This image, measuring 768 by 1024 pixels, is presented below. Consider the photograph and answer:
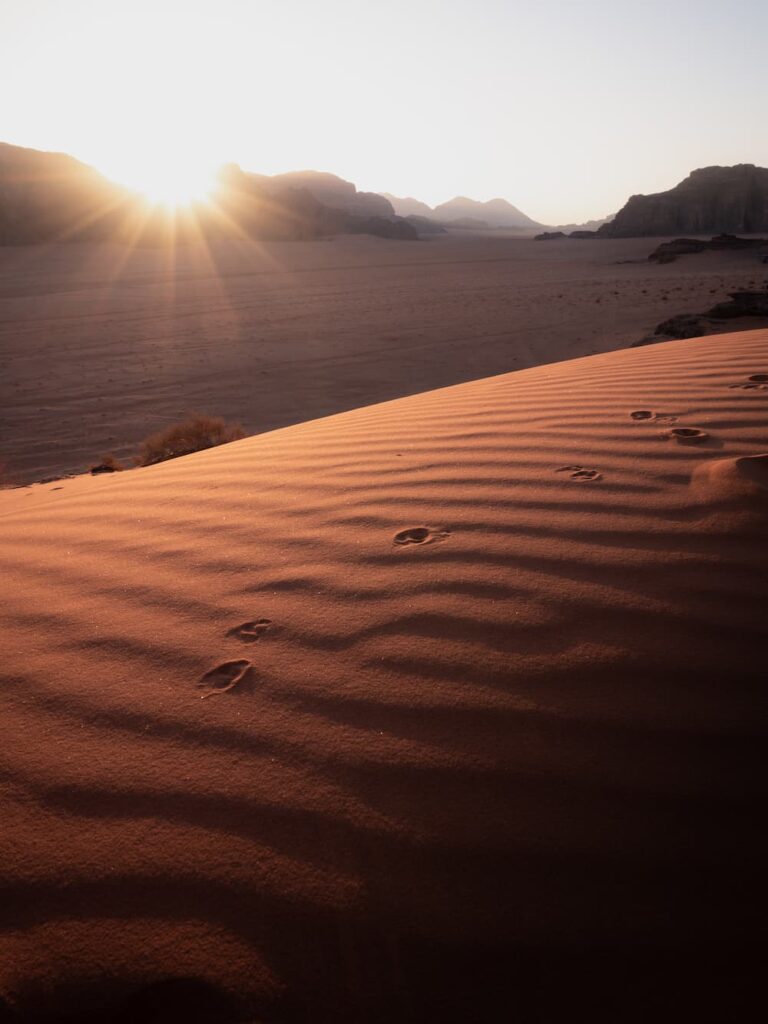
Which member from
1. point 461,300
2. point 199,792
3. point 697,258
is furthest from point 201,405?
point 697,258

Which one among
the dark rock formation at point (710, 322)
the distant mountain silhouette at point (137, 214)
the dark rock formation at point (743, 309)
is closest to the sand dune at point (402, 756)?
the dark rock formation at point (710, 322)

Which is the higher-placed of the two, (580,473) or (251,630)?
(580,473)

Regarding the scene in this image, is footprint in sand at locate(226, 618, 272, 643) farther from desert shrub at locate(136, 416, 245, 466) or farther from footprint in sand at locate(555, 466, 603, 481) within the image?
desert shrub at locate(136, 416, 245, 466)

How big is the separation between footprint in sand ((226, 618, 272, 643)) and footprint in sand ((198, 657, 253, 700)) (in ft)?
0.28

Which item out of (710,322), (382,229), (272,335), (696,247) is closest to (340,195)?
(382,229)

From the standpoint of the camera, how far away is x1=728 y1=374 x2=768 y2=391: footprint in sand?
10.3ft

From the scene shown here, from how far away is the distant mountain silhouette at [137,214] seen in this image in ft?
124

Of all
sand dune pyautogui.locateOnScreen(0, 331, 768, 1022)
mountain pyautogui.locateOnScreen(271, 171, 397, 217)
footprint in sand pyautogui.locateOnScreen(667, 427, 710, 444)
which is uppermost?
mountain pyautogui.locateOnScreen(271, 171, 397, 217)

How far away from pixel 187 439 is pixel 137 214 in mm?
42941

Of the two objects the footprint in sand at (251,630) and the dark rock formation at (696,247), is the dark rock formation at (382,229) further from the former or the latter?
the footprint in sand at (251,630)

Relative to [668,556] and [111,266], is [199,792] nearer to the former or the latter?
[668,556]

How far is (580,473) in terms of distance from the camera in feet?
8.05

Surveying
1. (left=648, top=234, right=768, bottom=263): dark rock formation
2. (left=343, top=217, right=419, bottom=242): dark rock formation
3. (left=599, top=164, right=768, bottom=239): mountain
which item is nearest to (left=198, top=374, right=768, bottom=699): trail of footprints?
(left=648, top=234, right=768, bottom=263): dark rock formation

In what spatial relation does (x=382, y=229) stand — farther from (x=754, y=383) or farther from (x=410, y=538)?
(x=410, y=538)
